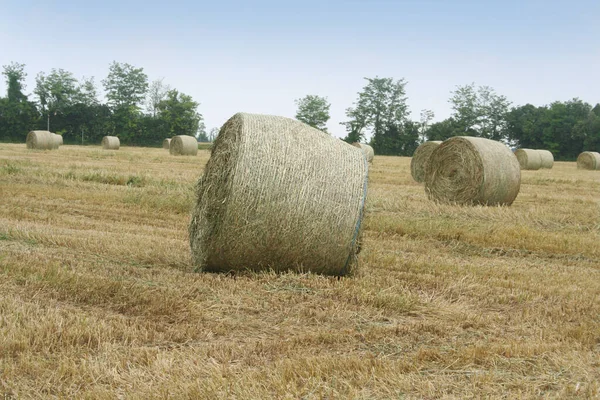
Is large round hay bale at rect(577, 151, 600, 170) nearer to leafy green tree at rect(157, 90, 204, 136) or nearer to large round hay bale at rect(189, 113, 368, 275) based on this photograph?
large round hay bale at rect(189, 113, 368, 275)

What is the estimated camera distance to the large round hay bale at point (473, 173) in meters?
13.2

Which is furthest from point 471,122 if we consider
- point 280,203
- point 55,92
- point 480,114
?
point 280,203

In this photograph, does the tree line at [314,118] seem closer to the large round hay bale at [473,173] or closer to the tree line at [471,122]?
the tree line at [471,122]

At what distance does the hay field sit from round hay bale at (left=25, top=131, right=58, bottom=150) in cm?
2280

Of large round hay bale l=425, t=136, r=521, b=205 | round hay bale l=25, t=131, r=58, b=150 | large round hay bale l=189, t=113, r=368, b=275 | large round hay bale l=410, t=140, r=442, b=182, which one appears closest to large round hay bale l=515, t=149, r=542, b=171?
large round hay bale l=410, t=140, r=442, b=182

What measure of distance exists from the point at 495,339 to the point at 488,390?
1170 millimetres

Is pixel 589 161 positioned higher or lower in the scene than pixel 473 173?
higher

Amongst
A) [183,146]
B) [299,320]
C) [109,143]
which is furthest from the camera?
[109,143]

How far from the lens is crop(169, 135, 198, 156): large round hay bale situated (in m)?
31.7

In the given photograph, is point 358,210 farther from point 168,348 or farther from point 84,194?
point 84,194

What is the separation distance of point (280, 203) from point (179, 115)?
2301 inches

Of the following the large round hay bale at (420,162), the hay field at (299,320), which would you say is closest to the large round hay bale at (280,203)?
the hay field at (299,320)

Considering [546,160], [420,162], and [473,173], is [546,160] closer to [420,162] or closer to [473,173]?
[420,162]

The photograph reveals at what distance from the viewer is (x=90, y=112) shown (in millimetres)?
59875
